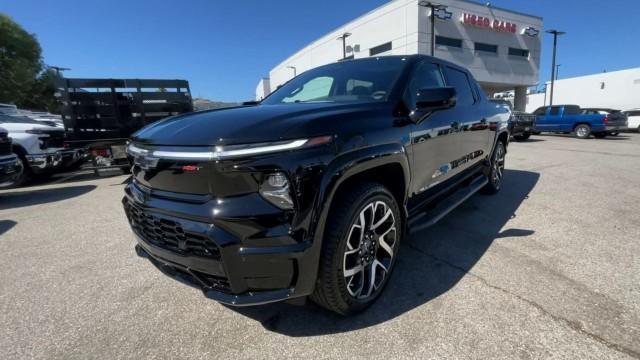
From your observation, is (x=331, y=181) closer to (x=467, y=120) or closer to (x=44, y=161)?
(x=467, y=120)

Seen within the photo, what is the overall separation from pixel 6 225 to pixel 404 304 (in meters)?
5.34

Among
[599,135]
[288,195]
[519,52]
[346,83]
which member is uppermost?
[519,52]

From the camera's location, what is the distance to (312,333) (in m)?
1.96

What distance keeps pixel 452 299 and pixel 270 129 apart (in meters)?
1.73

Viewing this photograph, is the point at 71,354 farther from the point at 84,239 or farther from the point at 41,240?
the point at 41,240

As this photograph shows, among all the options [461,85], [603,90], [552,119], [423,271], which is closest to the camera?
[423,271]

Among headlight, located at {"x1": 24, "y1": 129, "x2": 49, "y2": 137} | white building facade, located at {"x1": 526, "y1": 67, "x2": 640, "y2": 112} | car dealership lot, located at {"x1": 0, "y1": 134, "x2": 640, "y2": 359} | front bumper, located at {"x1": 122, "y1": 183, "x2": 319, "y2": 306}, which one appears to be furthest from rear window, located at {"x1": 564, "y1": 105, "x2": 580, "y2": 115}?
headlight, located at {"x1": 24, "y1": 129, "x2": 49, "y2": 137}

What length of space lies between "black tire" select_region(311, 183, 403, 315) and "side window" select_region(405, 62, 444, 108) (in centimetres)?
90

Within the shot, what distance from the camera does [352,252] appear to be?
6.47 feet

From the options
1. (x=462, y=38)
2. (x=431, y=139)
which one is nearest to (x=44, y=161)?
(x=431, y=139)

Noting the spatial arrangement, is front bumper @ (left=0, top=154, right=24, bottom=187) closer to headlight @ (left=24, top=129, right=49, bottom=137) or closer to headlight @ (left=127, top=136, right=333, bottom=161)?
headlight @ (left=24, top=129, right=49, bottom=137)

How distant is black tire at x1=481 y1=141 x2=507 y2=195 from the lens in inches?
187

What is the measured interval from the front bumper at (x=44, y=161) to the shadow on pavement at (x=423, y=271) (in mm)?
7455

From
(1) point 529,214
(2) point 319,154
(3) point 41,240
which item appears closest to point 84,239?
(3) point 41,240
